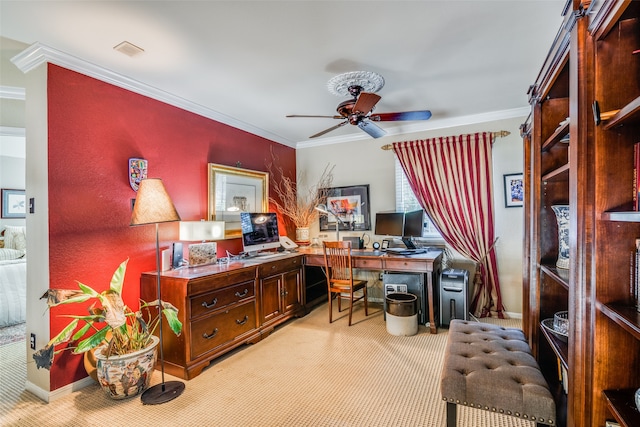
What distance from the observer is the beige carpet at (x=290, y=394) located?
1.94 metres

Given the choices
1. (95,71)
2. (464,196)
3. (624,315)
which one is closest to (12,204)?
(95,71)

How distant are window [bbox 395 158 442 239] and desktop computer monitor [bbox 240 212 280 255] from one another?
5.86 feet

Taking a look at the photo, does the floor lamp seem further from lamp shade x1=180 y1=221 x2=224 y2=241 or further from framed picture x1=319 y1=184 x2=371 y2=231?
framed picture x1=319 y1=184 x2=371 y2=231

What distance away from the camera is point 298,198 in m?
4.98

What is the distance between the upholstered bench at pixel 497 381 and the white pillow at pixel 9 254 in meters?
5.99

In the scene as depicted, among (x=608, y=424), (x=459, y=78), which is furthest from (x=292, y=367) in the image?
(x=459, y=78)

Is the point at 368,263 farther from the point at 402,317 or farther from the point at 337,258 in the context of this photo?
the point at 402,317

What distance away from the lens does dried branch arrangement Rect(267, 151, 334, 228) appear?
461cm

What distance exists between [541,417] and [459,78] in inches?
103

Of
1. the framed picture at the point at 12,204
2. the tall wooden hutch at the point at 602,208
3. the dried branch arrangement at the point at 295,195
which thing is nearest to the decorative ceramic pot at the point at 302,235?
the dried branch arrangement at the point at 295,195

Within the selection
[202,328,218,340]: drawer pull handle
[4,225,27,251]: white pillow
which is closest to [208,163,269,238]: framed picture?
[202,328,218,340]: drawer pull handle

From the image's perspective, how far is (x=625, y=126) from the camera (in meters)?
0.94

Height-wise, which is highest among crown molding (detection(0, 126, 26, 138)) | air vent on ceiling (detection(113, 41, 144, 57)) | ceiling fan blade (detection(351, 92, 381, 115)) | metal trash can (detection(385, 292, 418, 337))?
air vent on ceiling (detection(113, 41, 144, 57))

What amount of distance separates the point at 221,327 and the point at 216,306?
218mm
